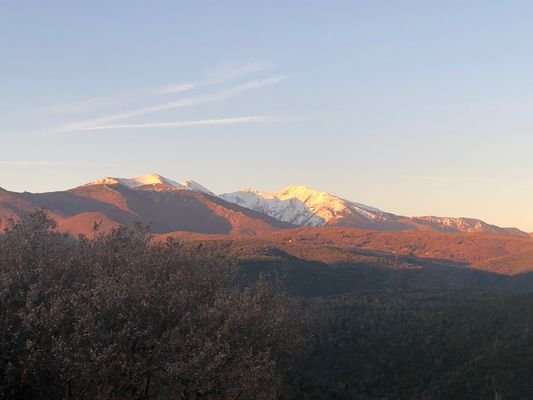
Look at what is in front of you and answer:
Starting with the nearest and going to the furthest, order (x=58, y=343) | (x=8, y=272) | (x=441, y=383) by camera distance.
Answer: (x=58, y=343) < (x=8, y=272) < (x=441, y=383)

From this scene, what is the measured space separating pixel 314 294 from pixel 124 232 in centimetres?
9774

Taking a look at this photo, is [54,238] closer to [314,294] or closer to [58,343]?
[58,343]

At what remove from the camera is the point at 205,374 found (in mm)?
17969

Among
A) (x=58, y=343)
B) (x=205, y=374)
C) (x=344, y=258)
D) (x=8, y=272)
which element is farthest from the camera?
(x=344, y=258)

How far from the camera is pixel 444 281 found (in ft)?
468

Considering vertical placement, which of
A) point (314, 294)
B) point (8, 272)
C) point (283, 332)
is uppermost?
point (8, 272)

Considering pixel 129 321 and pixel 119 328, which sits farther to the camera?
pixel 119 328

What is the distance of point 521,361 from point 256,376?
3763cm

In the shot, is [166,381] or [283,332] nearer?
[166,381]

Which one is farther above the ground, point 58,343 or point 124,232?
point 124,232

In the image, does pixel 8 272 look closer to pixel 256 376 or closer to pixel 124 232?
pixel 124 232

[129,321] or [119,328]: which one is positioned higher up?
[129,321]

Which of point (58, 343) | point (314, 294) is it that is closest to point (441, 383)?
point (58, 343)

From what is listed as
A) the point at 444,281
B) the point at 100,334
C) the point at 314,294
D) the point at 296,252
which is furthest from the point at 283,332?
the point at 296,252
